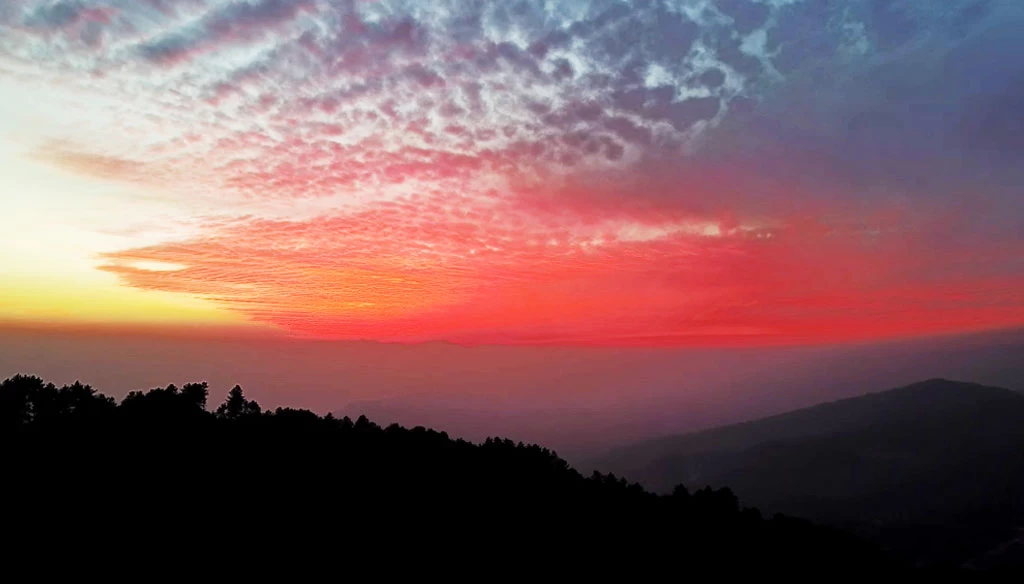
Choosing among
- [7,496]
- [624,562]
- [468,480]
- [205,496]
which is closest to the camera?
[7,496]

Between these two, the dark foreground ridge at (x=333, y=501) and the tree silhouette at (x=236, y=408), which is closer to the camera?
the dark foreground ridge at (x=333, y=501)

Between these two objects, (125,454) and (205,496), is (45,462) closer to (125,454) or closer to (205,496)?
(125,454)

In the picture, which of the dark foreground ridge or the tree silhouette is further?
the tree silhouette

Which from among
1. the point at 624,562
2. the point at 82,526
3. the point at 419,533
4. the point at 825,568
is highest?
the point at 82,526

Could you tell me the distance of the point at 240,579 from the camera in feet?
127

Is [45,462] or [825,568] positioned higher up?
[45,462]

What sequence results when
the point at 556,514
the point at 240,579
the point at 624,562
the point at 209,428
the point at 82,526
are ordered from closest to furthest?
the point at 240,579 < the point at 82,526 < the point at 624,562 < the point at 556,514 < the point at 209,428

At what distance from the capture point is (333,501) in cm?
5366

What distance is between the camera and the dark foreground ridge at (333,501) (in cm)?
4462

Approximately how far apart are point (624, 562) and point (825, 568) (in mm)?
29668

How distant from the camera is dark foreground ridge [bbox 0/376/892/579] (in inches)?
1757

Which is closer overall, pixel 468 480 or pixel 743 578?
pixel 743 578

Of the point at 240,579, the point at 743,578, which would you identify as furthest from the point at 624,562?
the point at 240,579

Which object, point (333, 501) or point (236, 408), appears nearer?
point (333, 501)
